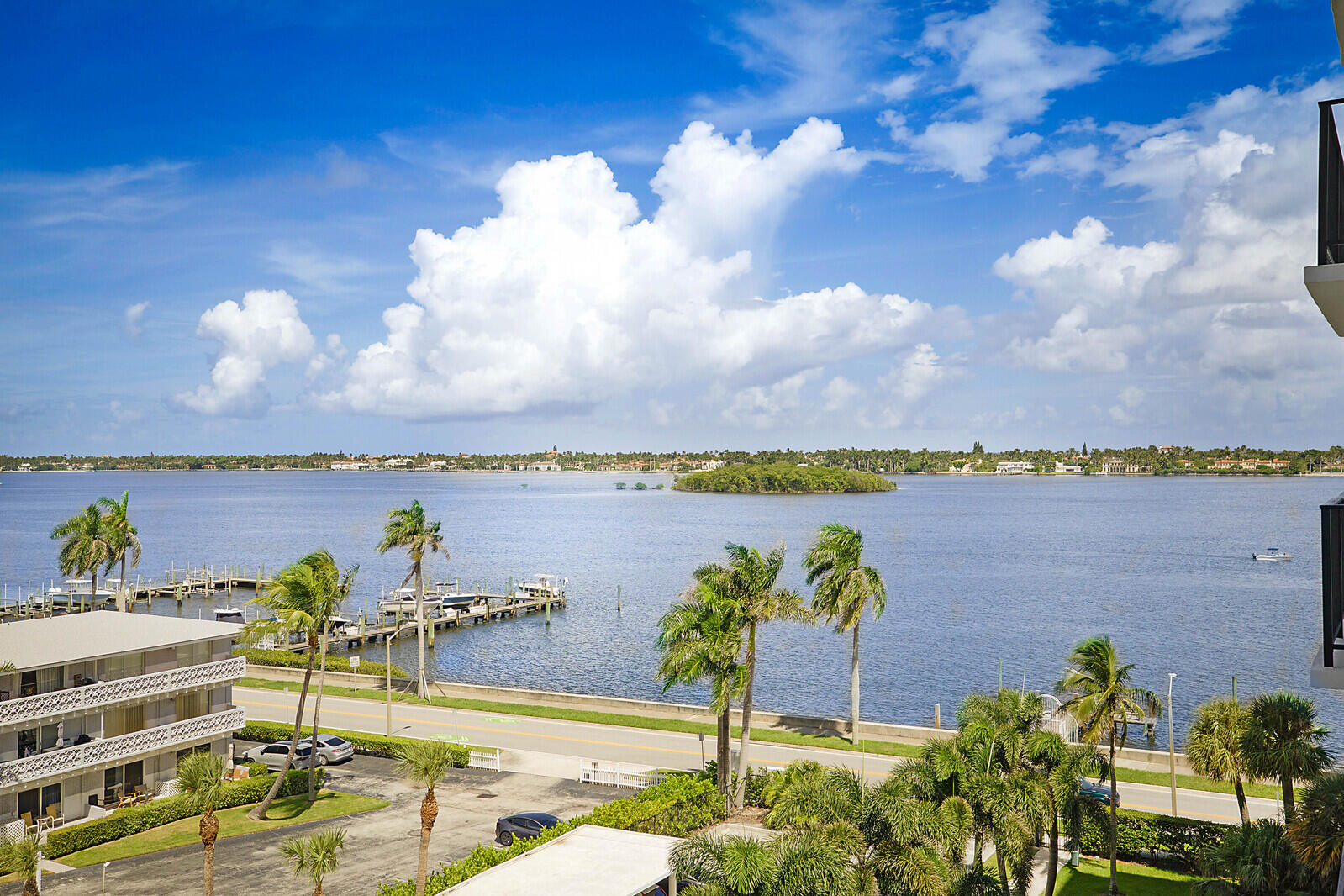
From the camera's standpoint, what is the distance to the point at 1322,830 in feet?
46.8

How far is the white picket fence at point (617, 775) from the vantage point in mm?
33125

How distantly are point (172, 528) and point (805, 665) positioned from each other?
154451mm

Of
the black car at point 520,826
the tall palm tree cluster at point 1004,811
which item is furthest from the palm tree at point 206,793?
the tall palm tree cluster at point 1004,811

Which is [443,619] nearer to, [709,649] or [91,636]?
[91,636]

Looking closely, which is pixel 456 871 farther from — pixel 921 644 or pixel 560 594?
pixel 560 594

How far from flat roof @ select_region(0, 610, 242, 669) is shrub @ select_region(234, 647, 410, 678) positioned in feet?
63.7

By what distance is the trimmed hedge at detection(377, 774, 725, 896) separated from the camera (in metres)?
21.8

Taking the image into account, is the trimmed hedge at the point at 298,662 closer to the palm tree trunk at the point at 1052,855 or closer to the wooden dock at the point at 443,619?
the wooden dock at the point at 443,619

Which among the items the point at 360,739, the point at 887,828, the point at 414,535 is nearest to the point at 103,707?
the point at 360,739

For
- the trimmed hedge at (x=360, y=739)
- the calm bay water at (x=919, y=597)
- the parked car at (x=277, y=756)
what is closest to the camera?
the parked car at (x=277, y=756)

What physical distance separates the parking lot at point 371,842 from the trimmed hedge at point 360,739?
2.59 ft

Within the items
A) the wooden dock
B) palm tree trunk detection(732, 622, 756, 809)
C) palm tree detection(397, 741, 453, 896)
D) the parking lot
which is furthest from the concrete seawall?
palm tree detection(397, 741, 453, 896)

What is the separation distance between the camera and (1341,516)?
8.52 meters

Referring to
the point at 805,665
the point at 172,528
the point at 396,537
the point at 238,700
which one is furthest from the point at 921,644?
the point at 172,528
